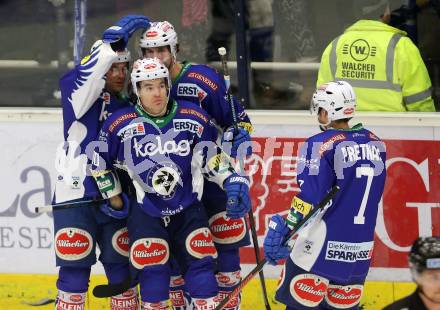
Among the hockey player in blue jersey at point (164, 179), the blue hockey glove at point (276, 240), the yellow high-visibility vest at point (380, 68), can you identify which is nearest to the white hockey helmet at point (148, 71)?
the hockey player in blue jersey at point (164, 179)

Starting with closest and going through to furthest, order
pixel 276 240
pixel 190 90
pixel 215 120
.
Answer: pixel 276 240, pixel 190 90, pixel 215 120

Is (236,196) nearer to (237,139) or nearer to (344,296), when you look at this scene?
(237,139)

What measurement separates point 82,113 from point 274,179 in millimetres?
1393

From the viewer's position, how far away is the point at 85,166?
7.03 metres

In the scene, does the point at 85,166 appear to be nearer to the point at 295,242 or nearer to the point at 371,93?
the point at 295,242

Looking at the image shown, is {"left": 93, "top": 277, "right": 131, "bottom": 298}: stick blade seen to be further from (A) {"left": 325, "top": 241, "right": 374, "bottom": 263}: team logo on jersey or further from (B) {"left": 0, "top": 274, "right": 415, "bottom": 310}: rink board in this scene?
(A) {"left": 325, "top": 241, "right": 374, "bottom": 263}: team logo on jersey

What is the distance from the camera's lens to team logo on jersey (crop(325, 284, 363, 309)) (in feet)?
22.4

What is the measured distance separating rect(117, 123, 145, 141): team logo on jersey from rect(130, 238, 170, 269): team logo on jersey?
50cm

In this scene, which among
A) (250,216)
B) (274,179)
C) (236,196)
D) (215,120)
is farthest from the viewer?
(274,179)

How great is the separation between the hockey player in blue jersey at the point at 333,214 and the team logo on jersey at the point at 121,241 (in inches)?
30.1

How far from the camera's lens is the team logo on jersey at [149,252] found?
6.81 m

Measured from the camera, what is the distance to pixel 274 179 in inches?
310

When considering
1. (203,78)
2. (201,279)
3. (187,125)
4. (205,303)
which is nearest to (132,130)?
(187,125)

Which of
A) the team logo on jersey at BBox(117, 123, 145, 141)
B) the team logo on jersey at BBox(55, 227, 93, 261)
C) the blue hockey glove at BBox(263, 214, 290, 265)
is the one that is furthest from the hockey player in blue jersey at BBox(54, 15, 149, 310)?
the blue hockey glove at BBox(263, 214, 290, 265)
